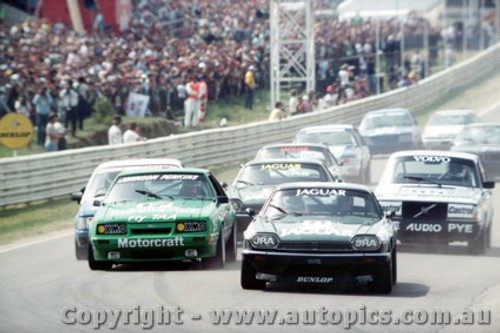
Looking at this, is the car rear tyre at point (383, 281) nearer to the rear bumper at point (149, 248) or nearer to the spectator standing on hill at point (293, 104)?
the rear bumper at point (149, 248)

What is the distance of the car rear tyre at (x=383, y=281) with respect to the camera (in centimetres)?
1275

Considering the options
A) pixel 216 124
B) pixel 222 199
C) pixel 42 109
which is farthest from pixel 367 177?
pixel 222 199

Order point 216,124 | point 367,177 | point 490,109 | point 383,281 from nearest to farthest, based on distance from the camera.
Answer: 1. point 383,281
2. point 367,177
3. point 216,124
4. point 490,109

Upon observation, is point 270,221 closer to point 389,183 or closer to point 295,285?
point 295,285

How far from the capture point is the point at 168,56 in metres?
39.2

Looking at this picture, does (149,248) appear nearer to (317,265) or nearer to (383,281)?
(317,265)

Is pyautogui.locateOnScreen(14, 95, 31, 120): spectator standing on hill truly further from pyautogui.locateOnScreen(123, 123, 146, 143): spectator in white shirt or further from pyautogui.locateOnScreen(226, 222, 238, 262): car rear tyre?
pyautogui.locateOnScreen(226, 222, 238, 262): car rear tyre

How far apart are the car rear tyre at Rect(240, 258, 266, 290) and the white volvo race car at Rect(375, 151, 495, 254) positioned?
4.15 meters

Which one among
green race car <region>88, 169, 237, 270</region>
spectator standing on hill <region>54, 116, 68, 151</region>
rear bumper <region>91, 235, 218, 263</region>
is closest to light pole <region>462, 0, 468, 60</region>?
spectator standing on hill <region>54, 116, 68, 151</region>

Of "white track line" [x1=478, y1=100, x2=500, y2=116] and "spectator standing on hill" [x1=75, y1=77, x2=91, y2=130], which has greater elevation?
"spectator standing on hill" [x1=75, y1=77, x2=91, y2=130]

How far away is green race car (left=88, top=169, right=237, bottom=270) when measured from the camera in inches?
568

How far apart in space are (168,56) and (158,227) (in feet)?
82.5

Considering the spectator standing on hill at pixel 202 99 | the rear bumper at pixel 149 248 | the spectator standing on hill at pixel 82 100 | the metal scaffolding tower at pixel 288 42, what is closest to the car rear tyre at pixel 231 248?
the rear bumper at pixel 149 248

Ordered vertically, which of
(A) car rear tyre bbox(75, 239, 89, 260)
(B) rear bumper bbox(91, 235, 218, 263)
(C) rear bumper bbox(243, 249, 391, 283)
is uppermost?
(C) rear bumper bbox(243, 249, 391, 283)
